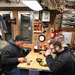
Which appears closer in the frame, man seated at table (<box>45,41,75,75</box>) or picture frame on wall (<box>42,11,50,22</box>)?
man seated at table (<box>45,41,75,75</box>)

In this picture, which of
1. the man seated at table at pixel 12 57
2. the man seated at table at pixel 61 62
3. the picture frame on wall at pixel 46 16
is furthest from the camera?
the picture frame on wall at pixel 46 16

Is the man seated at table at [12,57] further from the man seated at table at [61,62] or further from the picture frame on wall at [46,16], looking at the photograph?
the picture frame on wall at [46,16]

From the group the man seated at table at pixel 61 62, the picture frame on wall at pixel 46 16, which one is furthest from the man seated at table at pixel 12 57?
the picture frame on wall at pixel 46 16

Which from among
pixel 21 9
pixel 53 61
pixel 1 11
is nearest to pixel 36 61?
pixel 53 61

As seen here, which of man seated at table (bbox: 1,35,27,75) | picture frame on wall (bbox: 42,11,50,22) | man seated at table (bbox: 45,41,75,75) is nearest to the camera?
man seated at table (bbox: 45,41,75,75)

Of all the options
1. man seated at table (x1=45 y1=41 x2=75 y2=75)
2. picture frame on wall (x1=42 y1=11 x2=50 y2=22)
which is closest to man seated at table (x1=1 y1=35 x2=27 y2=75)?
man seated at table (x1=45 y1=41 x2=75 y2=75)

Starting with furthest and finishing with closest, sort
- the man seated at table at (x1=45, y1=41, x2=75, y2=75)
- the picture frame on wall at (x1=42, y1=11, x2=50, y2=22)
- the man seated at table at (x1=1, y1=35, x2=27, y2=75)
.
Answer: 1. the picture frame on wall at (x1=42, y1=11, x2=50, y2=22)
2. the man seated at table at (x1=1, y1=35, x2=27, y2=75)
3. the man seated at table at (x1=45, y1=41, x2=75, y2=75)

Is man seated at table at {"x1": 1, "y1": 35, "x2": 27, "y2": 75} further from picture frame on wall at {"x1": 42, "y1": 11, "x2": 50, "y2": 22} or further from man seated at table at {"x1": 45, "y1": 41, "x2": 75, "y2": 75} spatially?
picture frame on wall at {"x1": 42, "y1": 11, "x2": 50, "y2": 22}

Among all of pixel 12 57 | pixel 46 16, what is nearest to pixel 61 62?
pixel 12 57

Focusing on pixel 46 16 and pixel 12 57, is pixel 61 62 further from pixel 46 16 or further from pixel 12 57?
pixel 46 16

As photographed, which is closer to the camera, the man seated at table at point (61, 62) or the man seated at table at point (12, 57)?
the man seated at table at point (61, 62)

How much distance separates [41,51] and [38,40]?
0.42 metres

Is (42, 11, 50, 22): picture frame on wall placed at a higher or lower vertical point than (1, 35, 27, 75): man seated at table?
higher

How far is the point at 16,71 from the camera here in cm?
302
